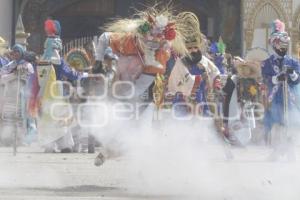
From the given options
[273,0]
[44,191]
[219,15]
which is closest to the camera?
[44,191]

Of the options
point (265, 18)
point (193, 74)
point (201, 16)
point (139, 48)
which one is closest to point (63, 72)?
point (193, 74)

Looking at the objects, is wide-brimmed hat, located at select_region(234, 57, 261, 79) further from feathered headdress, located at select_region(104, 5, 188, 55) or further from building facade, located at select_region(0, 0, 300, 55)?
building facade, located at select_region(0, 0, 300, 55)

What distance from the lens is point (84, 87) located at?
983 cm

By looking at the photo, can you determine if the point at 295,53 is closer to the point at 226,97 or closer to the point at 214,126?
the point at 226,97

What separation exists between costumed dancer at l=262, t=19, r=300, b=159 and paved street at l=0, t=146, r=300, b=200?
38.6 inches

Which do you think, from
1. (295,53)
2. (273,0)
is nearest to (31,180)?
(295,53)

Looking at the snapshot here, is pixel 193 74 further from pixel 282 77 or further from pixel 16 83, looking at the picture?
pixel 16 83

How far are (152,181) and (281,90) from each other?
3256mm

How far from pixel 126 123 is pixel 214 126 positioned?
108 inches

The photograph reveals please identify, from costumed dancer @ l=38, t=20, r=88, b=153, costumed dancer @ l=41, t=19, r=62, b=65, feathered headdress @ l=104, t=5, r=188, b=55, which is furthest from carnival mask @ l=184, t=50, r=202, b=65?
costumed dancer @ l=41, t=19, r=62, b=65

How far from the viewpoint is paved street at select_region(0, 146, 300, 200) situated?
676cm

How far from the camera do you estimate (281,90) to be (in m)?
10.3

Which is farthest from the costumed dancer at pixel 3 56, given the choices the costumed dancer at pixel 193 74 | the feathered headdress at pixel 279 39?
the feathered headdress at pixel 279 39

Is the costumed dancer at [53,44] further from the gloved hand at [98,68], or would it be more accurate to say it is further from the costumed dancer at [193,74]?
the gloved hand at [98,68]
